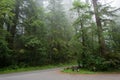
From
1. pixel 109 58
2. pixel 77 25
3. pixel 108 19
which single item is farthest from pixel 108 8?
pixel 109 58

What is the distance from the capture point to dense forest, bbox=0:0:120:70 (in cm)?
2045

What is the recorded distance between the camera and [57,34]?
30.9 meters

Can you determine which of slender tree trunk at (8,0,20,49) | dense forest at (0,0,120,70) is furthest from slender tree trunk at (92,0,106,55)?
slender tree trunk at (8,0,20,49)

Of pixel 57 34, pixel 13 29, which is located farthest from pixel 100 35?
pixel 13 29

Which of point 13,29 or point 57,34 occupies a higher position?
point 13,29

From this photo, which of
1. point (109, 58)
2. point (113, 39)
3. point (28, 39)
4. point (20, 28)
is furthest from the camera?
point (20, 28)

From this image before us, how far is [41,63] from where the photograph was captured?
28.5 m

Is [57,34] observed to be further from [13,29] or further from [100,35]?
[100,35]

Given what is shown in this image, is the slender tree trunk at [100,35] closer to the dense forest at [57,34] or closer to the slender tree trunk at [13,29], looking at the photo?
the dense forest at [57,34]

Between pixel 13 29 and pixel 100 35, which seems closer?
pixel 100 35

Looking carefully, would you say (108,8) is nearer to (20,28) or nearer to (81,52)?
(81,52)

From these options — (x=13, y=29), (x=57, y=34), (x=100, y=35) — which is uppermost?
(x=13, y=29)

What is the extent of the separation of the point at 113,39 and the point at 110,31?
1.74m

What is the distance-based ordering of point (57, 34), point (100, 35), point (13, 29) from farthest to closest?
point (57, 34), point (13, 29), point (100, 35)
